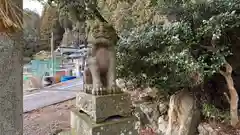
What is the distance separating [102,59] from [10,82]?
72cm

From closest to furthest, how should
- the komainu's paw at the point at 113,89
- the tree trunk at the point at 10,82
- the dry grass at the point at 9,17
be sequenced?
1. the dry grass at the point at 9,17
2. the tree trunk at the point at 10,82
3. the komainu's paw at the point at 113,89

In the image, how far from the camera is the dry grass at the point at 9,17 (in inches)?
31.3

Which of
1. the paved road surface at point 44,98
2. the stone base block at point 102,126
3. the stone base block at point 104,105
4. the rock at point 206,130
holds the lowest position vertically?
the rock at point 206,130

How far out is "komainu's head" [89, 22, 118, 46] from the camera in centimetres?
148

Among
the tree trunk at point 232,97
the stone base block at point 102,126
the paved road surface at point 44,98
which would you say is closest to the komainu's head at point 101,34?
→ the stone base block at point 102,126

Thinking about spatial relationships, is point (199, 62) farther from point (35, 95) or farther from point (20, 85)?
point (35, 95)

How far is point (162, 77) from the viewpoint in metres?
2.72

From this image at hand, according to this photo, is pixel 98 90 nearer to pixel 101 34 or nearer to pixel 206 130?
pixel 101 34

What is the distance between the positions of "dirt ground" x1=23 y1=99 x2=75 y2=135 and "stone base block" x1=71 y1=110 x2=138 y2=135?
1.39 metres

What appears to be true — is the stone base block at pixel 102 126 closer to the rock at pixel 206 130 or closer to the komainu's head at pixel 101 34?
the komainu's head at pixel 101 34

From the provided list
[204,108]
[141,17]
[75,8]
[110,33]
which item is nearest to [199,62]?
[204,108]

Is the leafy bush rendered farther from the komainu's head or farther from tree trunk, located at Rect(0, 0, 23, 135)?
tree trunk, located at Rect(0, 0, 23, 135)

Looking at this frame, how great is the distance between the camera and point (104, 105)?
1.38 m

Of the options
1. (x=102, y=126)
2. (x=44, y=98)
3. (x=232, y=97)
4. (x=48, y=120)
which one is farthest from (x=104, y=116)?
(x=44, y=98)
